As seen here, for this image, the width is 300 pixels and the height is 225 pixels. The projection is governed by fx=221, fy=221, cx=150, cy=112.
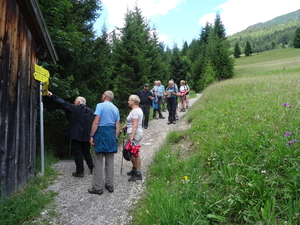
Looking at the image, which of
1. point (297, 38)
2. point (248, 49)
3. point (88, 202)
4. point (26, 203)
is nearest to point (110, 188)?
point (88, 202)

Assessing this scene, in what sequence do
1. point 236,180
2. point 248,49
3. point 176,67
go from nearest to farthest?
point 236,180
point 176,67
point 248,49

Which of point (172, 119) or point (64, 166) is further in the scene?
point (172, 119)

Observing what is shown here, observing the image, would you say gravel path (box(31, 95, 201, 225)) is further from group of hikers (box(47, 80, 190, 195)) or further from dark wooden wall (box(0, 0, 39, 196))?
dark wooden wall (box(0, 0, 39, 196))

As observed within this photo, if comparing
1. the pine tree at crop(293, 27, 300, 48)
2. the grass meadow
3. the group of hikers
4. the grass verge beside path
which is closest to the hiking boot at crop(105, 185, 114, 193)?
the group of hikers

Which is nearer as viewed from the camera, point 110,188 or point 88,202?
point 88,202

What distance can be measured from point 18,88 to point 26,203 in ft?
7.18

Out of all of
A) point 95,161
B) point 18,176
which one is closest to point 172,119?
point 95,161

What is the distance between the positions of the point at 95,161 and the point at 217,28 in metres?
39.8

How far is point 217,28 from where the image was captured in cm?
3869

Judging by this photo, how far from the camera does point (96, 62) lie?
396 inches

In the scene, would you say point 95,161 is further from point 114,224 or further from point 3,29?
point 3,29

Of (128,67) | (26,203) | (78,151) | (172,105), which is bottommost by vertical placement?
(26,203)

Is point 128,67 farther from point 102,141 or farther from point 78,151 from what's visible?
point 102,141

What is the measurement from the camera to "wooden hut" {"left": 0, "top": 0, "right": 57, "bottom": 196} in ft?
12.9
